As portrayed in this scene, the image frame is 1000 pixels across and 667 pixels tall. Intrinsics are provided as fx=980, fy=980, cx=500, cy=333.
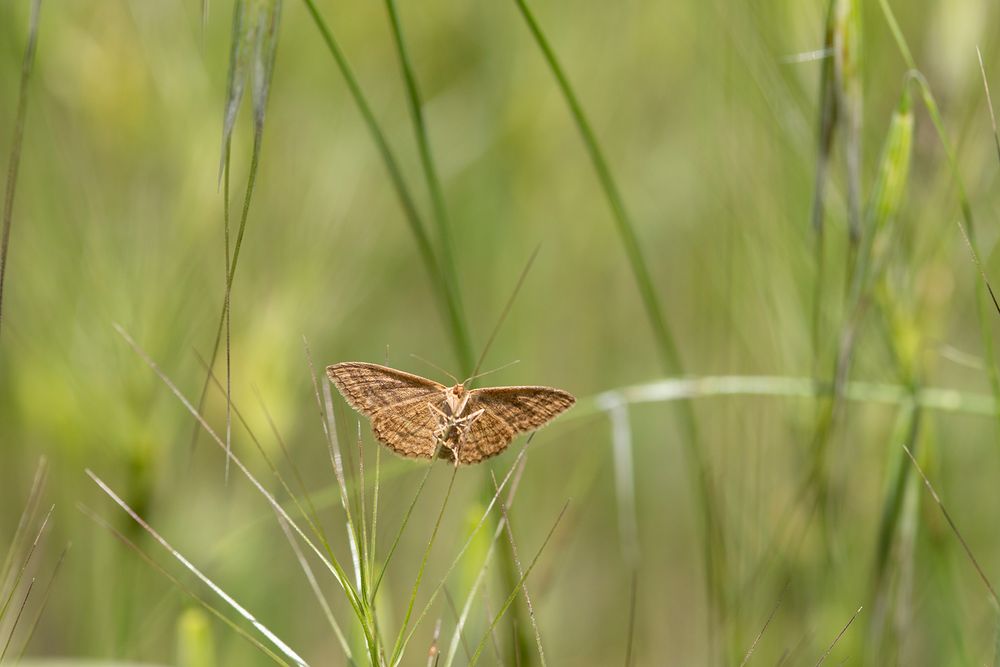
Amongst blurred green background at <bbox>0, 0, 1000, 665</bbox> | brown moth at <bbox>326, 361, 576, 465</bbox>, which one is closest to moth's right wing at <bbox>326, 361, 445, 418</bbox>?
brown moth at <bbox>326, 361, 576, 465</bbox>

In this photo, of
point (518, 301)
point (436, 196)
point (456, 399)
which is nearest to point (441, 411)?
point (456, 399)

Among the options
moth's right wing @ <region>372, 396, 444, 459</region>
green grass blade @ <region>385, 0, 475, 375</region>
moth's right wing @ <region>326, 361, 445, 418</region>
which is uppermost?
green grass blade @ <region>385, 0, 475, 375</region>

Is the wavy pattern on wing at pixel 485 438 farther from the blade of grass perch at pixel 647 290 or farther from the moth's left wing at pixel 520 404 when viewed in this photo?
the blade of grass perch at pixel 647 290

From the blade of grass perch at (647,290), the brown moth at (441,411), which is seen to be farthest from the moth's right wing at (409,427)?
the blade of grass perch at (647,290)

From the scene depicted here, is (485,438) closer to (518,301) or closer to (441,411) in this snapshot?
(441,411)

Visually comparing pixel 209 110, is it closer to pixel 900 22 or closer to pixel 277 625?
pixel 277 625

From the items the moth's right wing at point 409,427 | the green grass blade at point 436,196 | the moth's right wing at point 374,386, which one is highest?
the green grass blade at point 436,196

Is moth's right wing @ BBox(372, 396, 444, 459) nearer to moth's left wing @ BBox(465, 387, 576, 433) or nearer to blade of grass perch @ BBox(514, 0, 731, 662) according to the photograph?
moth's left wing @ BBox(465, 387, 576, 433)
